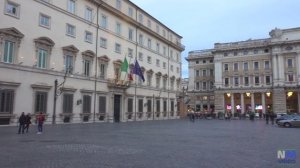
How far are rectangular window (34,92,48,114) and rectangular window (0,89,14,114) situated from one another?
2.85 m

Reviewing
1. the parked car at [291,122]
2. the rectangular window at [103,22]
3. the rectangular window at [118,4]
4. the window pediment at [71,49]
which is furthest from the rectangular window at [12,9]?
the parked car at [291,122]

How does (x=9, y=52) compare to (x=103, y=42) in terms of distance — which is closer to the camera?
(x=9, y=52)

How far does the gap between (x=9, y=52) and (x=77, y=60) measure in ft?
30.8

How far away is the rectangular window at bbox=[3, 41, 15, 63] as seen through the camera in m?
28.1

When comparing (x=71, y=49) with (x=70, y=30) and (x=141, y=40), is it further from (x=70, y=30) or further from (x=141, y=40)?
(x=141, y=40)

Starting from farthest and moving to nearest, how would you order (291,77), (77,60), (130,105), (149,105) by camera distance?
1. (291,77)
2. (149,105)
3. (130,105)
4. (77,60)

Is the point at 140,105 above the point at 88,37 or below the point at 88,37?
below

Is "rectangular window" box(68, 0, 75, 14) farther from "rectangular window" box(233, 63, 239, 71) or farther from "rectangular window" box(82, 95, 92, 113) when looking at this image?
"rectangular window" box(233, 63, 239, 71)

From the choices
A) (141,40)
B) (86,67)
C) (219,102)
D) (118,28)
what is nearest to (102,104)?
(86,67)

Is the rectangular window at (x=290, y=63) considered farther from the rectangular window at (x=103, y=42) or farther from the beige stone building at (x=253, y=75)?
the rectangular window at (x=103, y=42)

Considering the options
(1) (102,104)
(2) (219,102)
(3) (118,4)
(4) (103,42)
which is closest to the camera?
(1) (102,104)

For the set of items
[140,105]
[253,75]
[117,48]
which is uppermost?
[253,75]

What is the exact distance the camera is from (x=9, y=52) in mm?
28500

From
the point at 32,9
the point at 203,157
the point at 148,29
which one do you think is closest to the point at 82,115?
the point at 32,9
